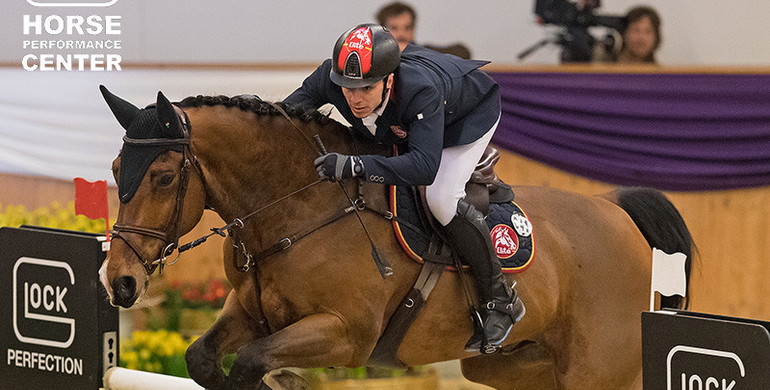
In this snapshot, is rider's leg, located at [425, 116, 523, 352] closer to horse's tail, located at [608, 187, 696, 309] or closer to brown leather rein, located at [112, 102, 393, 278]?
brown leather rein, located at [112, 102, 393, 278]

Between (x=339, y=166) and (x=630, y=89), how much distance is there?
348 cm

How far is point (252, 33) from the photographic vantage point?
611cm

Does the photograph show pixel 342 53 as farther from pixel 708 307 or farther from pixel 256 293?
pixel 708 307

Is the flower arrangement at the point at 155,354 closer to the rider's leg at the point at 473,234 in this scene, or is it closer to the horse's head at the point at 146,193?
the rider's leg at the point at 473,234

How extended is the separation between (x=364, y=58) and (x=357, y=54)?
0.08 feet

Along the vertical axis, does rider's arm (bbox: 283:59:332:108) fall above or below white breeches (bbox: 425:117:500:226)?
above

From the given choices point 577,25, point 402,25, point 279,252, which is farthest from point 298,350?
point 577,25

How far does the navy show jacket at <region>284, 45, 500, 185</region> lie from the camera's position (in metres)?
2.82

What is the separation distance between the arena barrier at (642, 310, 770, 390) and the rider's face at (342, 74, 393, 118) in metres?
1.04

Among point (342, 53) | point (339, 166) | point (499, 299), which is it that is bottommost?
point (499, 299)

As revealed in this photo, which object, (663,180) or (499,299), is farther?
(663,180)

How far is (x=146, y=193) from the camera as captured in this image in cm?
273

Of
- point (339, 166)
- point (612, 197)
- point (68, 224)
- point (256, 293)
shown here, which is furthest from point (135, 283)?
point (68, 224)

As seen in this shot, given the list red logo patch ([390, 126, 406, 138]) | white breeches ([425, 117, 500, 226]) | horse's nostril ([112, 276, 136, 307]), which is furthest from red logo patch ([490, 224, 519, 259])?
horse's nostril ([112, 276, 136, 307])
